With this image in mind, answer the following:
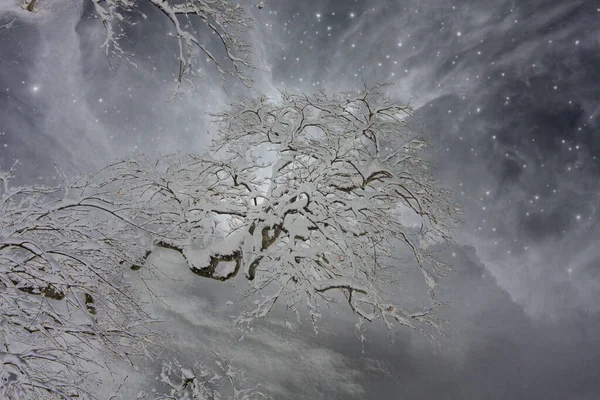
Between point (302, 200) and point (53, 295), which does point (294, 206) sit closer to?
point (302, 200)

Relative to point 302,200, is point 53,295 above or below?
below

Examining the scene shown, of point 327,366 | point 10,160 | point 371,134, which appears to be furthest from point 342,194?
point 327,366

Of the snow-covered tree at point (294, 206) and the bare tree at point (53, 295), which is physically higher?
the snow-covered tree at point (294, 206)

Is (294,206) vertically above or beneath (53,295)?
above

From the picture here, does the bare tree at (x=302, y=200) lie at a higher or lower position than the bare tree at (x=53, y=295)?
higher

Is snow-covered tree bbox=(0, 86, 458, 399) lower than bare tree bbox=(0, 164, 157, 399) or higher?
higher

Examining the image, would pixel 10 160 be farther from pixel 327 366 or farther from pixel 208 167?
pixel 327 366

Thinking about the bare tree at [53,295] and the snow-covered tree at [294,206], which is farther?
the snow-covered tree at [294,206]

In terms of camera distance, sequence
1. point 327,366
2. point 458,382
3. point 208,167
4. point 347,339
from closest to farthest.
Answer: point 208,167, point 327,366, point 347,339, point 458,382

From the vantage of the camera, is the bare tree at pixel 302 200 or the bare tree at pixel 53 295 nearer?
the bare tree at pixel 53 295

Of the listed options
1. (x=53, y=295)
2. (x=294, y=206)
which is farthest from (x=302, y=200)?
(x=53, y=295)

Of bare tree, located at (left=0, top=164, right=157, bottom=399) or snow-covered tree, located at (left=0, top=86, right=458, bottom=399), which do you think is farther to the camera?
snow-covered tree, located at (left=0, top=86, right=458, bottom=399)
